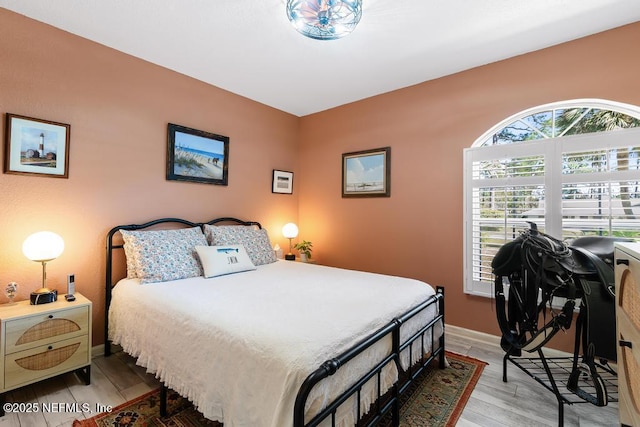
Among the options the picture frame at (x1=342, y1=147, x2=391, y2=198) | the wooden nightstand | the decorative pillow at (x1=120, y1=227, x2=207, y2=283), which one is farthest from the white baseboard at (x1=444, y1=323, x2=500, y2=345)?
the wooden nightstand

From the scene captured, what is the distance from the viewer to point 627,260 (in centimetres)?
129

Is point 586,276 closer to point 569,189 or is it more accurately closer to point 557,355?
point 569,189

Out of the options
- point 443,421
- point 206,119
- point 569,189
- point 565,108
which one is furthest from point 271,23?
point 443,421

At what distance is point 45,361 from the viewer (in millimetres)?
2027

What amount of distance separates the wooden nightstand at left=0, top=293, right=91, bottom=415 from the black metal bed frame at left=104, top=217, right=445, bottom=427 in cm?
45

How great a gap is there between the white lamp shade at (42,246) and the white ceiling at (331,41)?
5.63ft

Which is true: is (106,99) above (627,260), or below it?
above

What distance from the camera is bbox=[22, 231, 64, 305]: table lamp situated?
2109mm

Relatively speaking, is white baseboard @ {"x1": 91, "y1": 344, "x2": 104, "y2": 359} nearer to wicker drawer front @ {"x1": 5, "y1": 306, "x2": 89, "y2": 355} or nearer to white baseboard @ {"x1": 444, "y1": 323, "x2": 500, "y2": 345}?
wicker drawer front @ {"x1": 5, "y1": 306, "x2": 89, "y2": 355}

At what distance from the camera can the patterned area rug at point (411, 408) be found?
1780 mm

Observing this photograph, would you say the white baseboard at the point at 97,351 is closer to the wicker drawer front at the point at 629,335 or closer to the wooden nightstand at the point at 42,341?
the wooden nightstand at the point at 42,341

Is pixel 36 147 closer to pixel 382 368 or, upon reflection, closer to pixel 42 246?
pixel 42 246

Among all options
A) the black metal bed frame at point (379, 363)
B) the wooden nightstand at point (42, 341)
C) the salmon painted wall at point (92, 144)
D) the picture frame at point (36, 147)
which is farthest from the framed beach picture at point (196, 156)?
the wooden nightstand at point (42, 341)

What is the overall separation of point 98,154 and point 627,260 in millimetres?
3704
